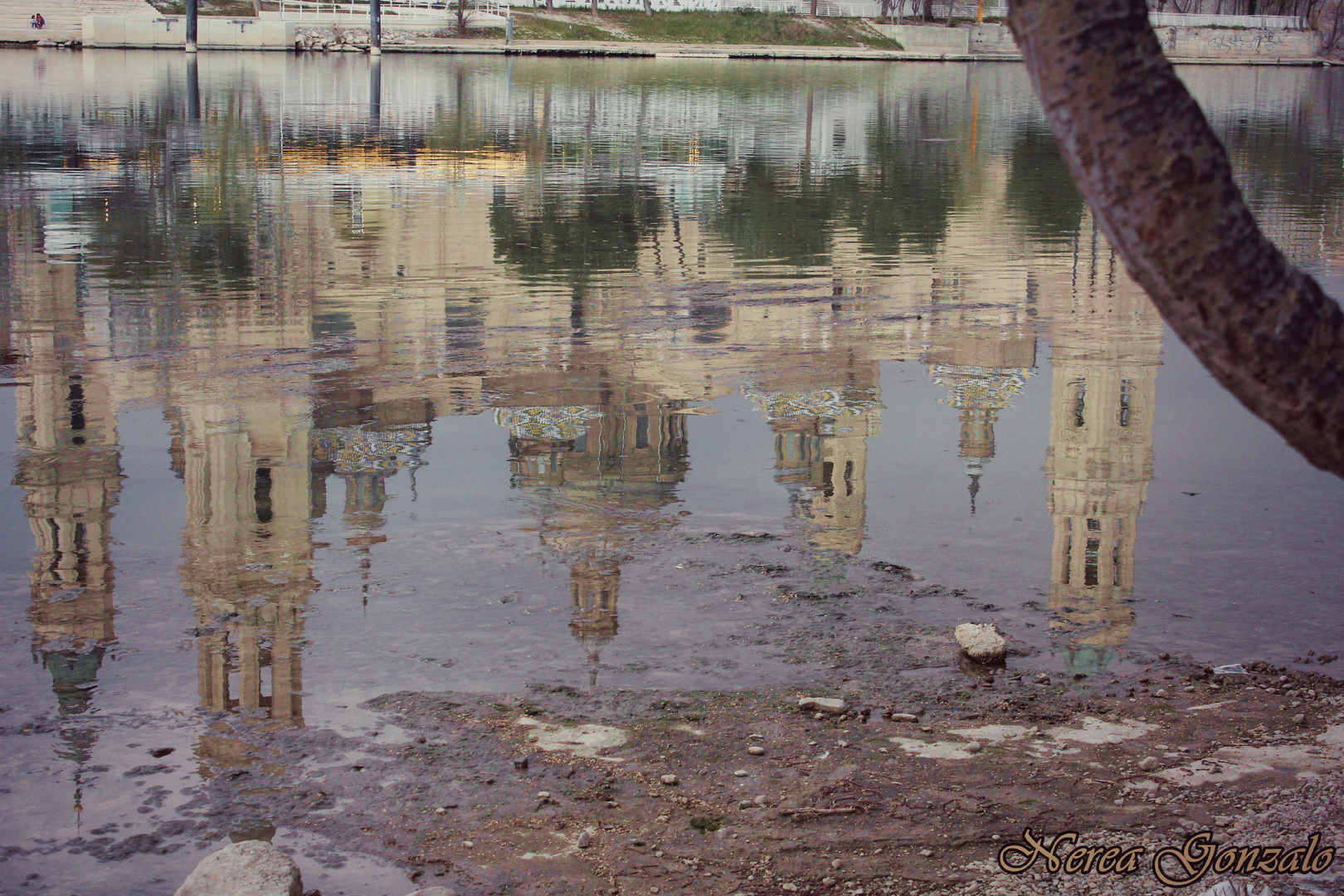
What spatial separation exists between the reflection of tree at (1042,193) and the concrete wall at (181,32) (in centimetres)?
6217

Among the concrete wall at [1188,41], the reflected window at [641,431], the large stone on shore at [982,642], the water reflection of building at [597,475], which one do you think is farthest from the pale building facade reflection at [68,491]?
the concrete wall at [1188,41]

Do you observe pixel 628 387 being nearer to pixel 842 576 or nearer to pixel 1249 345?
pixel 842 576

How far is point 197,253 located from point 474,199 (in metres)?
6.67

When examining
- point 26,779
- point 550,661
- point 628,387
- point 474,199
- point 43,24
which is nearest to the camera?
point 26,779

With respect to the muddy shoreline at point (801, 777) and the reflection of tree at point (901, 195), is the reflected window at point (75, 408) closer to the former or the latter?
the muddy shoreline at point (801, 777)

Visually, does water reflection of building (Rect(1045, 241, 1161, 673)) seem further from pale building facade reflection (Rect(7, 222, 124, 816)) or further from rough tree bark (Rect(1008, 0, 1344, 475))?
pale building facade reflection (Rect(7, 222, 124, 816))

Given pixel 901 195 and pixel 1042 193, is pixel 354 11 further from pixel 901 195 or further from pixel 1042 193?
pixel 1042 193

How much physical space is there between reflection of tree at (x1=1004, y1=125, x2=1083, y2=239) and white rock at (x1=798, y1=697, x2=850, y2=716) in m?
16.2

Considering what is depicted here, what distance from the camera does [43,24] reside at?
7962cm

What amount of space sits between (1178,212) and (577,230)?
732 inches

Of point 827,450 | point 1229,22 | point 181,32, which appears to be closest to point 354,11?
point 181,32

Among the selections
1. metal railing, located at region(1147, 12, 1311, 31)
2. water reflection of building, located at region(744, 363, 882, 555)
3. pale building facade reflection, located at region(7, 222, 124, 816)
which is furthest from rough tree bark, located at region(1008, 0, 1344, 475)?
metal railing, located at region(1147, 12, 1311, 31)

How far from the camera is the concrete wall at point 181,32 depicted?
81.1m

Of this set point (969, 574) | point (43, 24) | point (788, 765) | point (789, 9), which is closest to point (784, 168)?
point (969, 574)
